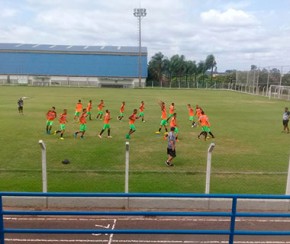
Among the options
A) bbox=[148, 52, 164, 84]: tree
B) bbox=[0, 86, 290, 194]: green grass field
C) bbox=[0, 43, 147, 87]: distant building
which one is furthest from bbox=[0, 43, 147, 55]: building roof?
bbox=[0, 86, 290, 194]: green grass field

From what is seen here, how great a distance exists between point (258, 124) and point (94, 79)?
73.6 metres

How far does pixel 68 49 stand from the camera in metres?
98.6

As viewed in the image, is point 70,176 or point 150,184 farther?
point 70,176

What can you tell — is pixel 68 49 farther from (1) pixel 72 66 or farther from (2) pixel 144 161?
(2) pixel 144 161

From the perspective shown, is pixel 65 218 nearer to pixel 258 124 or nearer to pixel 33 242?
pixel 33 242

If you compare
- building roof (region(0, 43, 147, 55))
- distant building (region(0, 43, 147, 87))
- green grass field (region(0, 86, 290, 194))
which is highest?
building roof (region(0, 43, 147, 55))

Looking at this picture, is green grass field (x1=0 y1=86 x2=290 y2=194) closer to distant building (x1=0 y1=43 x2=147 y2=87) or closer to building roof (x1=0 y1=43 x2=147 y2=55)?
distant building (x1=0 y1=43 x2=147 y2=87)

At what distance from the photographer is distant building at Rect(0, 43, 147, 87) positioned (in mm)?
94500

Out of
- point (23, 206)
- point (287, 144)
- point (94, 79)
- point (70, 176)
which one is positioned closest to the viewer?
point (23, 206)

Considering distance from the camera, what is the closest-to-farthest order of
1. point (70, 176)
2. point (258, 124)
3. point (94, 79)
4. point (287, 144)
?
point (70, 176) < point (287, 144) < point (258, 124) < point (94, 79)

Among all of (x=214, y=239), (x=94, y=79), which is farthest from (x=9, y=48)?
(x=214, y=239)

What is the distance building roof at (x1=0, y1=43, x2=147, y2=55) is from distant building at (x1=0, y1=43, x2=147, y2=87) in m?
0.27

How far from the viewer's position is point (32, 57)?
95250 millimetres

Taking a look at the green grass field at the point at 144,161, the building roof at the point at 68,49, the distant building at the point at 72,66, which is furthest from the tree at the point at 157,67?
the green grass field at the point at 144,161
